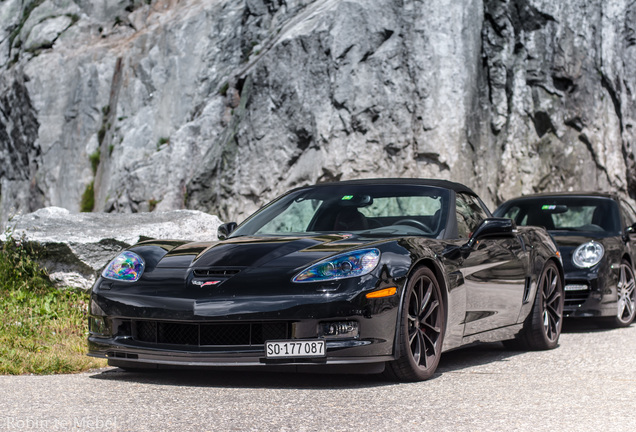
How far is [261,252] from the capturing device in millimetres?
5602

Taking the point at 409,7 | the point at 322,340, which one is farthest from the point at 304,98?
the point at 322,340

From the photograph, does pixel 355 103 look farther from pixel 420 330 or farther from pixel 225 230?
pixel 420 330

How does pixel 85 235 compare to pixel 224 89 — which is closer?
pixel 85 235

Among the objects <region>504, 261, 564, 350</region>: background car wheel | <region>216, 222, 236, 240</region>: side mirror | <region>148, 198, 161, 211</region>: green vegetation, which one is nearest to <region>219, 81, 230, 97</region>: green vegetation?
<region>148, 198, 161, 211</region>: green vegetation

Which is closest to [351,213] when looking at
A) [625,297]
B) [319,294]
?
[319,294]

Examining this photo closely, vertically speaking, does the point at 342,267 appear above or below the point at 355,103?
below

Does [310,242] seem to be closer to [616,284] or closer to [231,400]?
[231,400]

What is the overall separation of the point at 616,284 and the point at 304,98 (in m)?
9.31

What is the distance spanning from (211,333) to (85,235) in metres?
4.27

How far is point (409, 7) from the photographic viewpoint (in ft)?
60.5

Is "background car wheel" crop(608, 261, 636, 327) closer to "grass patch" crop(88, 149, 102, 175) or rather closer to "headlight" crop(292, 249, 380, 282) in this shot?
"headlight" crop(292, 249, 380, 282)

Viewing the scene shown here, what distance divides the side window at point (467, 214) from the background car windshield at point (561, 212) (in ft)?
10.5

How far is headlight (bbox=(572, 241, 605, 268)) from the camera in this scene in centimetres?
946

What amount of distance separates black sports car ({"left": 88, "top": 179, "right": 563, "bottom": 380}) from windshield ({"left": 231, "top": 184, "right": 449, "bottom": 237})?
0.01m
